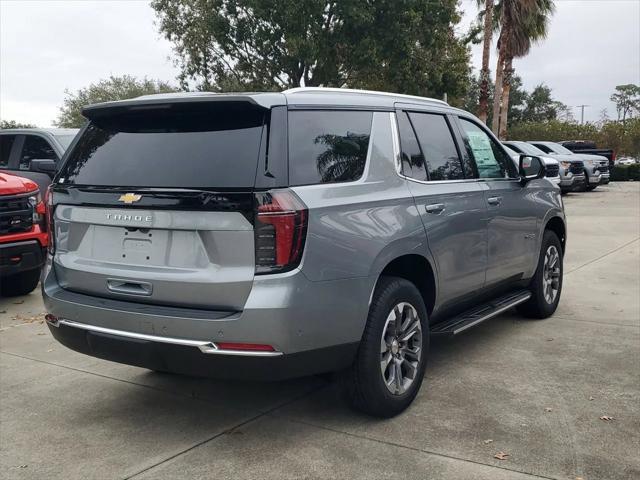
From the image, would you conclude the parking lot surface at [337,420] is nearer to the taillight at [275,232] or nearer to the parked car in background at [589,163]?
the taillight at [275,232]

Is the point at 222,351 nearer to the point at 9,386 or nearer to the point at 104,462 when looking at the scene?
the point at 104,462

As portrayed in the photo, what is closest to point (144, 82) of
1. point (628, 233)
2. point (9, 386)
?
point (628, 233)

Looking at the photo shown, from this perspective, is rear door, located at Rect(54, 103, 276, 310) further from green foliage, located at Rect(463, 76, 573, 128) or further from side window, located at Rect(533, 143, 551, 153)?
green foliage, located at Rect(463, 76, 573, 128)

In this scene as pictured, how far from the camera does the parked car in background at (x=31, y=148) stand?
29.9ft

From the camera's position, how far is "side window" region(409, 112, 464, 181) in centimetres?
442

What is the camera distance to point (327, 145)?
3.60 m

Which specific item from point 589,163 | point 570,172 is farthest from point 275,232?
point 589,163

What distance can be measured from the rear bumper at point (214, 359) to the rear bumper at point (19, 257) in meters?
3.28

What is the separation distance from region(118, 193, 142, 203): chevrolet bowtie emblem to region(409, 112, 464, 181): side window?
191 centimetres

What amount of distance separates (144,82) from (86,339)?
4967cm

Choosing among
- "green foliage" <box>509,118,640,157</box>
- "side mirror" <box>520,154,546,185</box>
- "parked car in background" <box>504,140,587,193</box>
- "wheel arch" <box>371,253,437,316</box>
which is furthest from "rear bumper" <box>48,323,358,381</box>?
"green foliage" <box>509,118,640,157</box>

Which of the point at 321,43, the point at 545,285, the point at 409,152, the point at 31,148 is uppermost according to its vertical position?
the point at 321,43

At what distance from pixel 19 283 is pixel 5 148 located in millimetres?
3235

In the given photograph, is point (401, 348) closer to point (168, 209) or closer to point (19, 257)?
point (168, 209)
